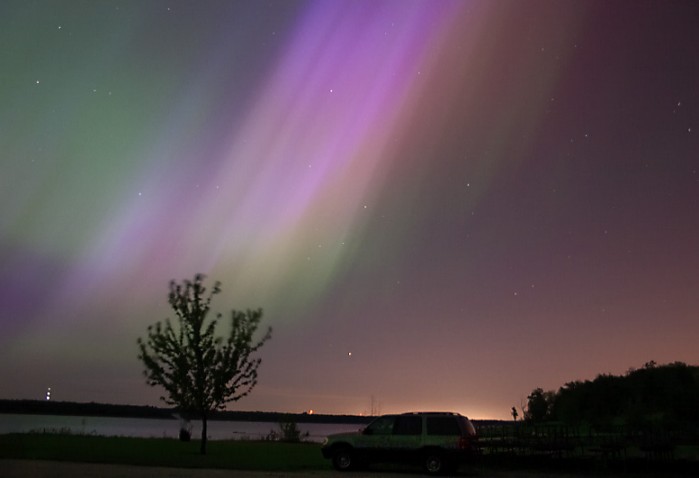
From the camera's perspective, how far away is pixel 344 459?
2597 centimetres

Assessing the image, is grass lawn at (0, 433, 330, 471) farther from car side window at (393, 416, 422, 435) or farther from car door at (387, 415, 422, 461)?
car side window at (393, 416, 422, 435)

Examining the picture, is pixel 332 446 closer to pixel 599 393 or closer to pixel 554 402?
pixel 599 393

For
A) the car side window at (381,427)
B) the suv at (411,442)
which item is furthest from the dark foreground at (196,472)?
the car side window at (381,427)

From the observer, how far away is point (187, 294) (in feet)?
112

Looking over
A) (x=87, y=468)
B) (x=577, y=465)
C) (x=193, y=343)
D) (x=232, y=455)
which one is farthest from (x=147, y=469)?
(x=577, y=465)

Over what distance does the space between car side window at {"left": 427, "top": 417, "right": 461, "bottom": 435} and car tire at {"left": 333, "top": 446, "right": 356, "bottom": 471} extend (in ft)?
9.87

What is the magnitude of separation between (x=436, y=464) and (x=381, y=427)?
2.40 meters

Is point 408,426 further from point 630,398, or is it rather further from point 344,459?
point 630,398

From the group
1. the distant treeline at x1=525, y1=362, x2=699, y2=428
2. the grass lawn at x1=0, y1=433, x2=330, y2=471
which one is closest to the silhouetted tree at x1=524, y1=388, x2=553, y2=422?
the distant treeline at x1=525, y1=362, x2=699, y2=428

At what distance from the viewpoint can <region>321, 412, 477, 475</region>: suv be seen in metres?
24.6

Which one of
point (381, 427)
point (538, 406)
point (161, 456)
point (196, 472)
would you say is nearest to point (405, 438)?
point (381, 427)

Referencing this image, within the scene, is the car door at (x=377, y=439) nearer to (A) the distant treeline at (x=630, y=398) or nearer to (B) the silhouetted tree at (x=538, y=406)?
(A) the distant treeline at (x=630, y=398)

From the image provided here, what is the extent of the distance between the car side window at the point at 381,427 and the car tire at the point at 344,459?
0.98m

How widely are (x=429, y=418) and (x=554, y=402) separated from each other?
95953 millimetres
